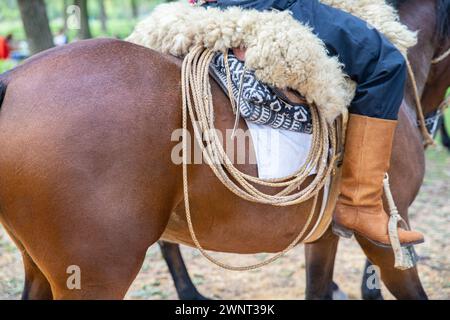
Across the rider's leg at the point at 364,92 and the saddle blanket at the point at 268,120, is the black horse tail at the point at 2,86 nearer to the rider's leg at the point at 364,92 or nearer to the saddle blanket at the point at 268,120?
the saddle blanket at the point at 268,120

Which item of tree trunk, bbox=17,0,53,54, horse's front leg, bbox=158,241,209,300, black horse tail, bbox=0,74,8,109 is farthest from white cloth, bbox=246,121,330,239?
tree trunk, bbox=17,0,53,54

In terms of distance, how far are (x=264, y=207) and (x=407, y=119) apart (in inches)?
39.2

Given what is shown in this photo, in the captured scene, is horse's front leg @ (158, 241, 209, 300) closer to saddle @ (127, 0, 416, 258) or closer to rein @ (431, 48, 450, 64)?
saddle @ (127, 0, 416, 258)

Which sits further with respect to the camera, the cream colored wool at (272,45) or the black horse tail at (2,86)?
the cream colored wool at (272,45)

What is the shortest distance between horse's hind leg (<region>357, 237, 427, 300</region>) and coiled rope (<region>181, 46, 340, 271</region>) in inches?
22.1

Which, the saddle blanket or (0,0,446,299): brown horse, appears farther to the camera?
the saddle blanket

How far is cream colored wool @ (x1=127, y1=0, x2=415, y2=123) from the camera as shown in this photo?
8.34 feet

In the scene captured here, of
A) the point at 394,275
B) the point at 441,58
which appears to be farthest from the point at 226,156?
the point at 441,58

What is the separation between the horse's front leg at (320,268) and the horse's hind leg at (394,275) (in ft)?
1.62

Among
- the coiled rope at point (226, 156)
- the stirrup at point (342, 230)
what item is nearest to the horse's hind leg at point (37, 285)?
the coiled rope at point (226, 156)

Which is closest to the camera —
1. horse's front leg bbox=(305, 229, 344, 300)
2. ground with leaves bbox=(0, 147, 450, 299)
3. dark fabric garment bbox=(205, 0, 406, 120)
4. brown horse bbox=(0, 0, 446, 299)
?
brown horse bbox=(0, 0, 446, 299)

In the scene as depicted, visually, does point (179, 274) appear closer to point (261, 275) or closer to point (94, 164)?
point (261, 275)

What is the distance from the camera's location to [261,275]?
200 inches

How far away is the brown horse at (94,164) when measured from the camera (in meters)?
2.18
